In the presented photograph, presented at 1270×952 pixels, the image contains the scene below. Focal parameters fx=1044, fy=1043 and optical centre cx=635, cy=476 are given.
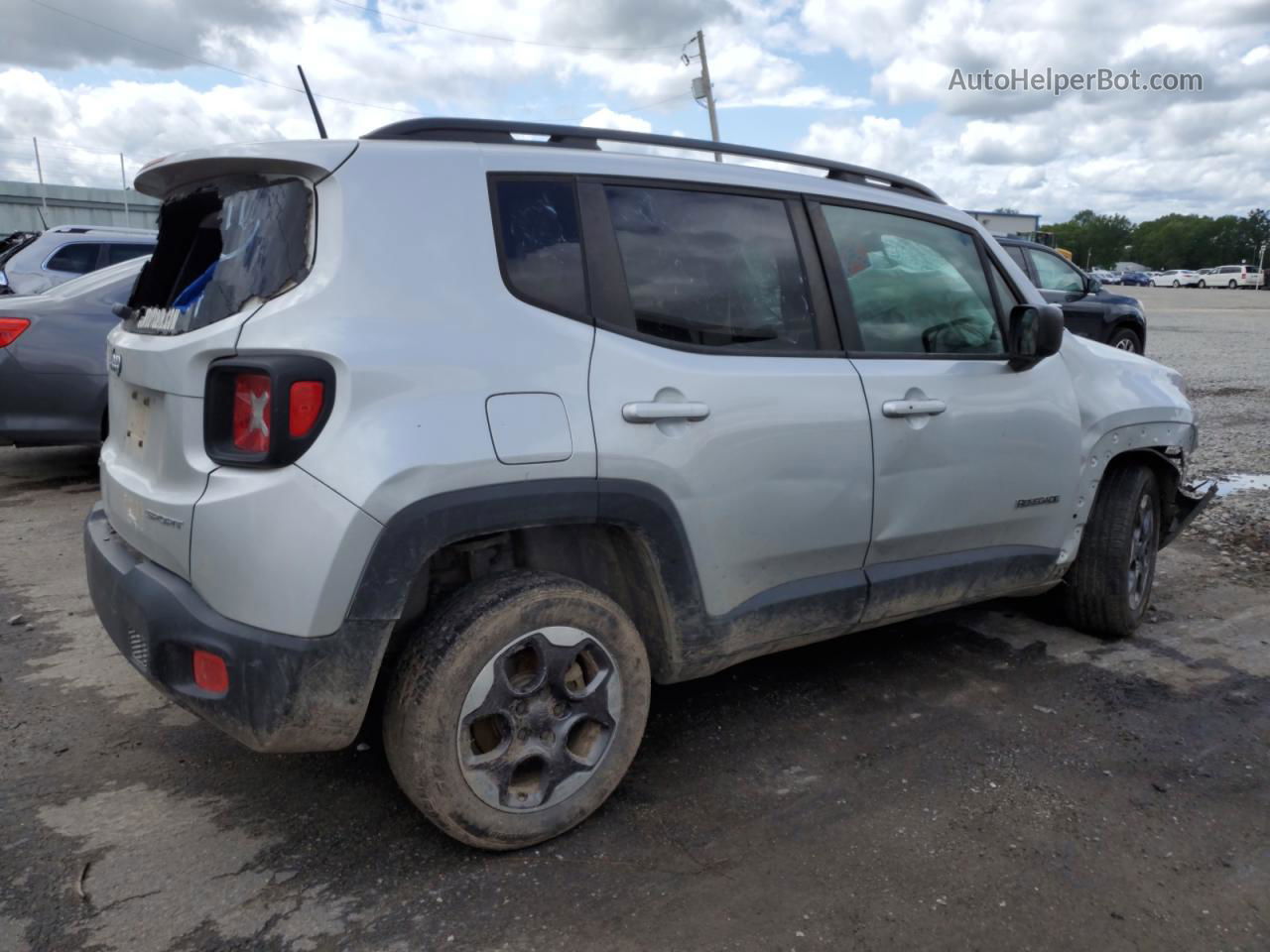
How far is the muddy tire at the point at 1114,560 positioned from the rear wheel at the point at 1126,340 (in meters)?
9.78

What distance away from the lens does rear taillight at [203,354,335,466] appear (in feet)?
7.75

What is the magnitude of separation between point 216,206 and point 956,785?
2753 mm

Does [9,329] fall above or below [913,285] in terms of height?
above

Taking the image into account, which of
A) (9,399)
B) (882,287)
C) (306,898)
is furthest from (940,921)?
(9,399)

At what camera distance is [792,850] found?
281 cm

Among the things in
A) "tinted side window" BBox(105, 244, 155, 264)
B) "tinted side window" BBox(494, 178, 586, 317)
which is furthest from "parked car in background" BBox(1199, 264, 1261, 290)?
"tinted side window" BBox(494, 178, 586, 317)

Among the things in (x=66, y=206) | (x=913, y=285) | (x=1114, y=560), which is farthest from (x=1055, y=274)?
(x=66, y=206)

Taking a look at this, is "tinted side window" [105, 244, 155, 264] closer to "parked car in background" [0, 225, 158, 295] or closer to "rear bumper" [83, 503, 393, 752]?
"parked car in background" [0, 225, 158, 295]

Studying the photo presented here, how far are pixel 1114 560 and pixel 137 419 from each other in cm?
369

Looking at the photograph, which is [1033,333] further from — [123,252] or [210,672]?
[123,252]

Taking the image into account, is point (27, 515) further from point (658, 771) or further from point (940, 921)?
point (940, 921)

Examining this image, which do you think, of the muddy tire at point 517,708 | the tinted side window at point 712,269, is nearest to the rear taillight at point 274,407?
the muddy tire at point 517,708

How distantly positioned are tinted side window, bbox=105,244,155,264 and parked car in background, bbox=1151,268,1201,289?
6609 centimetres

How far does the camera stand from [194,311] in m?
2.68
